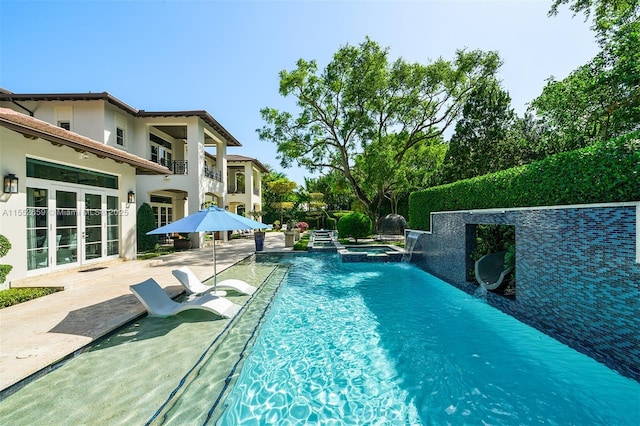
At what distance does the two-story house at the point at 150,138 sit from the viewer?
15195 mm

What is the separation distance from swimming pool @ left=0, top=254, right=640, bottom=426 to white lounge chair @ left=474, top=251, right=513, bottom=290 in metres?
1.39

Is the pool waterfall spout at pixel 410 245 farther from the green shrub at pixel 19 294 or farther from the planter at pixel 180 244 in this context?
the green shrub at pixel 19 294

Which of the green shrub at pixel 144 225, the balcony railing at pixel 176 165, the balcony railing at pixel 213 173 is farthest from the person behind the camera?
the balcony railing at pixel 213 173

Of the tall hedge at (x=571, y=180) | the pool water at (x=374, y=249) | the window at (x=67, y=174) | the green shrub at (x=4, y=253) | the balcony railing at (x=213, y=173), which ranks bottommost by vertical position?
the pool water at (x=374, y=249)

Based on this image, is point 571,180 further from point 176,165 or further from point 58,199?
point 176,165

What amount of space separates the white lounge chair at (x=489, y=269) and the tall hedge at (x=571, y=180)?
174cm

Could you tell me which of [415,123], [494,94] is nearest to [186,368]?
[494,94]

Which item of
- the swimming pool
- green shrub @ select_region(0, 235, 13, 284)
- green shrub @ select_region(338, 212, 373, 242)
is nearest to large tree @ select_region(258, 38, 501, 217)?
green shrub @ select_region(338, 212, 373, 242)

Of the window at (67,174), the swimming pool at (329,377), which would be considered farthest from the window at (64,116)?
the swimming pool at (329,377)

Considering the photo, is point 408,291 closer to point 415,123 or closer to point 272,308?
point 272,308

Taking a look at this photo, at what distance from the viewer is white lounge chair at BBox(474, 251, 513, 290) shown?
8.64 m

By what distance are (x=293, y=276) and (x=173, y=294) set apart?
188 inches

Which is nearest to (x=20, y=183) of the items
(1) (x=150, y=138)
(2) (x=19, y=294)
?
(2) (x=19, y=294)

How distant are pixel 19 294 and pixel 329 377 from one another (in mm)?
8271
